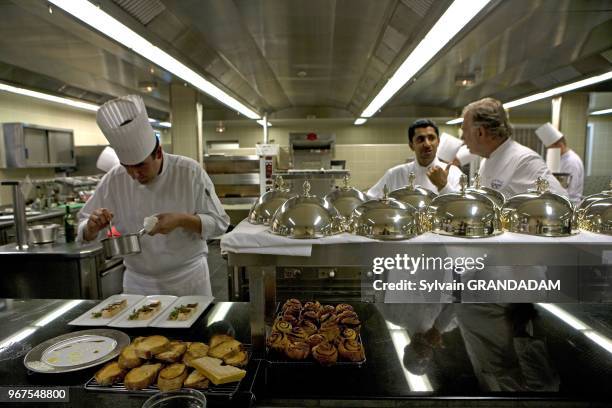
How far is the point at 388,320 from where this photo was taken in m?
1.40

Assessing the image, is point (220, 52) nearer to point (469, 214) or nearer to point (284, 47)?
point (284, 47)

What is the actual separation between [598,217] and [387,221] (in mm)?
644

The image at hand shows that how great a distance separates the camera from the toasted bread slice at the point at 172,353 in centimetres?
106

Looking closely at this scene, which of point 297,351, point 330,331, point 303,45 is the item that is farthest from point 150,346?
point 303,45

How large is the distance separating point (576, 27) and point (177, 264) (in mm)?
3843

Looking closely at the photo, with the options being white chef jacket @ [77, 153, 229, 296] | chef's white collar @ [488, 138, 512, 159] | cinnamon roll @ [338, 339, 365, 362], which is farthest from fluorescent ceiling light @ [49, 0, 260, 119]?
chef's white collar @ [488, 138, 512, 159]

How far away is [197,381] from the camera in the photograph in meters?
0.96

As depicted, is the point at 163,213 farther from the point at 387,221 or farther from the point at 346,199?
the point at 387,221

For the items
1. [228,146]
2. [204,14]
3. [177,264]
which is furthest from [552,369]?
[228,146]

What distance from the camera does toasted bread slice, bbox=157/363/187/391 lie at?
94 centimetres

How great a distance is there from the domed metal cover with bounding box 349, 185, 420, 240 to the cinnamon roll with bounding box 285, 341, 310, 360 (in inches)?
14.3

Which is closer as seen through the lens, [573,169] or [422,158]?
[422,158]

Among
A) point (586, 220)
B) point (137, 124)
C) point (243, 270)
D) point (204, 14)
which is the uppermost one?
point (204, 14)

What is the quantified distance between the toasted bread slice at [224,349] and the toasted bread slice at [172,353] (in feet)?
0.27
